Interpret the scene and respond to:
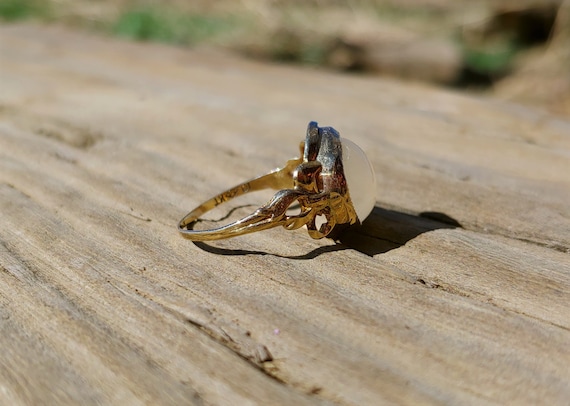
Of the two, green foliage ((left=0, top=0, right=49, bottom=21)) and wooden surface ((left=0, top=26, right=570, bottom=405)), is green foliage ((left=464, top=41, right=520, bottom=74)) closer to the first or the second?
wooden surface ((left=0, top=26, right=570, bottom=405))

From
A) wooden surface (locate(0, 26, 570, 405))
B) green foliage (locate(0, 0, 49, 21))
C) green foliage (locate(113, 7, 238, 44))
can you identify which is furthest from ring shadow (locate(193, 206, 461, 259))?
green foliage (locate(0, 0, 49, 21))

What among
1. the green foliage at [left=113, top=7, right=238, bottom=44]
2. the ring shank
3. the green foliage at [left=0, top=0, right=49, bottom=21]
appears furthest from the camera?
the green foliage at [left=0, top=0, right=49, bottom=21]

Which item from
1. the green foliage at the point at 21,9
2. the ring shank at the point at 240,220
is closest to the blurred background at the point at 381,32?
the green foliage at the point at 21,9

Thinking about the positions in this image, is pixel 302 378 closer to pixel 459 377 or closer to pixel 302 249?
pixel 459 377

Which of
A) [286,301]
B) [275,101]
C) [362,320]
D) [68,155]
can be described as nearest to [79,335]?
[286,301]

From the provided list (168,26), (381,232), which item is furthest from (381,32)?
(381,232)

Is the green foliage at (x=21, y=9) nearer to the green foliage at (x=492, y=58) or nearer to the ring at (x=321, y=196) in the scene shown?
the green foliage at (x=492, y=58)

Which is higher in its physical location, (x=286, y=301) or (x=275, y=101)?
(x=275, y=101)
